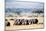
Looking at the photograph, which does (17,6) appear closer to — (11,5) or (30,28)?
(11,5)

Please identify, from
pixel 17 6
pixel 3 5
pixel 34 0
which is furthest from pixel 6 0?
pixel 34 0

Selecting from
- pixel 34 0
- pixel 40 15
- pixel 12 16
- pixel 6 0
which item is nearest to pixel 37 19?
pixel 40 15

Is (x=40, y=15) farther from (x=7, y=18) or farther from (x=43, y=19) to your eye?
(x=7, y=18)

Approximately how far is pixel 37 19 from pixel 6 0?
0.62 metres

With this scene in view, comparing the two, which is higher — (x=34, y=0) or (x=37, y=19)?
(x=34, y=0)

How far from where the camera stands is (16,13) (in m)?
1.53

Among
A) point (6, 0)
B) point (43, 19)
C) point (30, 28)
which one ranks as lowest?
point (30, 28)

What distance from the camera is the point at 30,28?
1.57m

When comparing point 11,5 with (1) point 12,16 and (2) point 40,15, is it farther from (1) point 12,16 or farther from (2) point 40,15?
(2) point 40,15

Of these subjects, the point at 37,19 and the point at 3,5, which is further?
the point at 37,19

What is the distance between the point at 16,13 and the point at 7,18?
171mm

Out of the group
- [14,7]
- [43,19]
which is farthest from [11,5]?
[43,19]

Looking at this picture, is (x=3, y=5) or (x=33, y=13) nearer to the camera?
(x=3, y=5)

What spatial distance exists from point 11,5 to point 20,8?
0.16m
